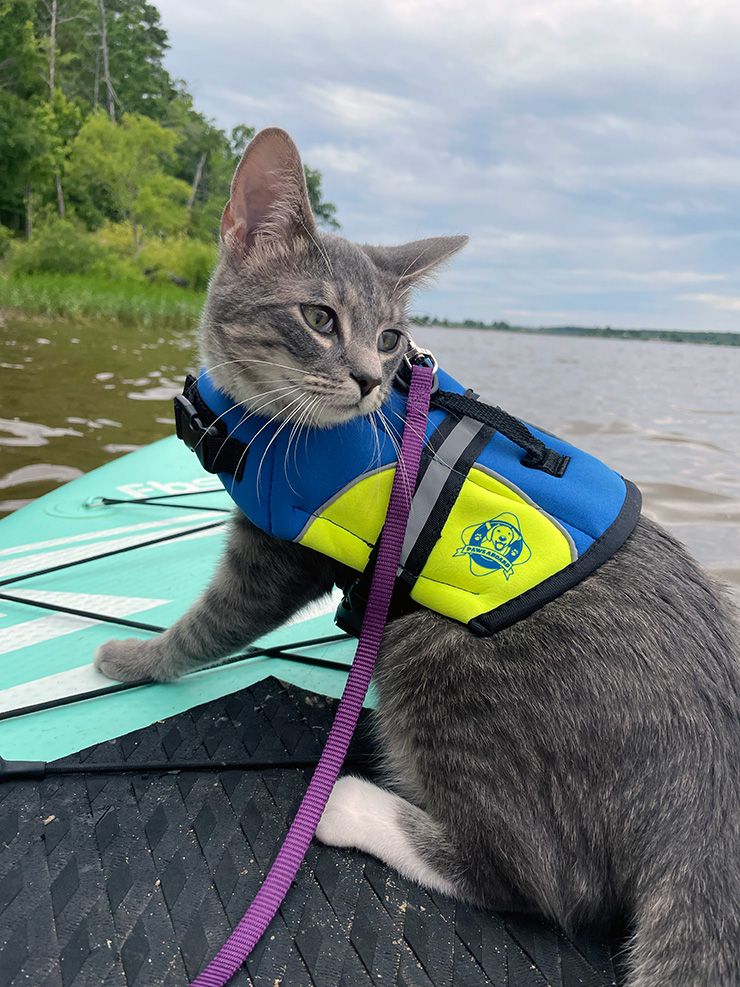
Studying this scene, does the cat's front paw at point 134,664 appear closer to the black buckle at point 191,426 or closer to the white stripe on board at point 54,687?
the white stripe on board at point 54,687

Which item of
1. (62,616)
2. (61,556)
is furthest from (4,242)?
(62,616)

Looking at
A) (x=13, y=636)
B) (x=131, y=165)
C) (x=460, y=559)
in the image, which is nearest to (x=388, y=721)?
(x=460, y=559)

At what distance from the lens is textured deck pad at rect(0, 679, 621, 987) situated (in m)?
1.20

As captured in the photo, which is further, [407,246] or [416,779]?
[407,246]

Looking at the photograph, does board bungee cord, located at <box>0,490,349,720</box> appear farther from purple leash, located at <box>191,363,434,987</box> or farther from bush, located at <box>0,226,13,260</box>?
bush, located at <box>0,226,13,260</box>

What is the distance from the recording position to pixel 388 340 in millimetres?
1903

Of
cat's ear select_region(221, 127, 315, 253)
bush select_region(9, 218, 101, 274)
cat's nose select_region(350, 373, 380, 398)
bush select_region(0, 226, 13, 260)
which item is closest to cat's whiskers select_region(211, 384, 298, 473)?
cat's nose select_region(350, 373, 380, 398)

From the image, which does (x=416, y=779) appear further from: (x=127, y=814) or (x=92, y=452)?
(x=92, y=452)

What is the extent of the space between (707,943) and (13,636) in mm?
2089

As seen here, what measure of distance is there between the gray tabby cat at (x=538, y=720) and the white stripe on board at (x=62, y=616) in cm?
95

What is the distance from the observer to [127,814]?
1.48 m

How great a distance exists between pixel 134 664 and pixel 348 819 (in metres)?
0.86

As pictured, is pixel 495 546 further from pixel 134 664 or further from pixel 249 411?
pixel 134 664

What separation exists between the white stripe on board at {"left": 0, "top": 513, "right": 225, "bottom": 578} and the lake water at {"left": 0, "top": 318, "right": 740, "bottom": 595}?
4.01 ft
